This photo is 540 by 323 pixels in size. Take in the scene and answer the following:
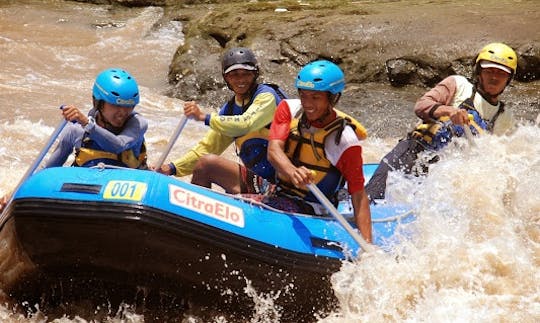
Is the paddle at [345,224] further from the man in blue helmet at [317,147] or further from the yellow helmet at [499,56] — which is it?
the yellow helmet at [499,56]

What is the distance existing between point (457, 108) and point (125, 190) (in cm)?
250

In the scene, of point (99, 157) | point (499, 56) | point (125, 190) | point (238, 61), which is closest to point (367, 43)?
point (499, 56)

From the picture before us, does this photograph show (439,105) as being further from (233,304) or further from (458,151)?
(233,304)

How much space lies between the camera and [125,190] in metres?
4.07

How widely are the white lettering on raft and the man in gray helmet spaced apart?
82 centimetres

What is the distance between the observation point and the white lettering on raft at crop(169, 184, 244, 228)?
13.5 ft

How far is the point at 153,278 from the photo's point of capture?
417cm

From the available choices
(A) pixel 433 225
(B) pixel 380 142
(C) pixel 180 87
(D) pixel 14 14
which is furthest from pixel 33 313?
(D) pixel 14 14

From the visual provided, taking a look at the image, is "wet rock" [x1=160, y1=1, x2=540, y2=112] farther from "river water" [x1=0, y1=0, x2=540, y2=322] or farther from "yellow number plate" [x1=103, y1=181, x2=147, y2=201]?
"yellow number plate" [x1=103, y1=181, x2=147, y2=201]

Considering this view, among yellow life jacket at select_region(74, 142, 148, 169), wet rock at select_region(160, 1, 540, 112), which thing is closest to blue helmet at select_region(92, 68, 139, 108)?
yellow life jacket at select_region(74, 142, 148, 169)

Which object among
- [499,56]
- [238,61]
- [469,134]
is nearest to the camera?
[238,61]

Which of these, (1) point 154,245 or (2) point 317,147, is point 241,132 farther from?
(1) point 154,245

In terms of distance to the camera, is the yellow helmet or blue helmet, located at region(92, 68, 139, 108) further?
the yellow helmet

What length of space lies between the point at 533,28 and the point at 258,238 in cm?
739
